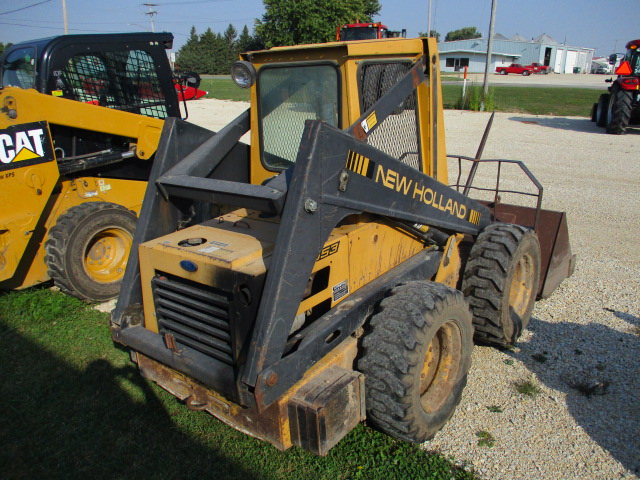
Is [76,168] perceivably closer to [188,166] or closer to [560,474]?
[188,166]

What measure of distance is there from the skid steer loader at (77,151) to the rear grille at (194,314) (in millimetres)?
2304

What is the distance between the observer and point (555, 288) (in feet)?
16.6

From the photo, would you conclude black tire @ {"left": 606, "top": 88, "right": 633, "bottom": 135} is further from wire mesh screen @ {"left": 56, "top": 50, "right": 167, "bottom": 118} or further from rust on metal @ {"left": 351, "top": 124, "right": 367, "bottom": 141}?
rust on metal @ {"left": 351, "top": 124, "right": 367, "bottom": 141}

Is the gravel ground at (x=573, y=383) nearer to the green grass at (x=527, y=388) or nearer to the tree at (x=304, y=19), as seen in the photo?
the green grass at (x=527, y=388)

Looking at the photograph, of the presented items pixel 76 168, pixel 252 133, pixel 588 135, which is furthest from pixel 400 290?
pixel 588 135

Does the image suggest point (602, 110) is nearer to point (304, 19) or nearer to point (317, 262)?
point (317, 262)

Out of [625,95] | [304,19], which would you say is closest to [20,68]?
[625,95]

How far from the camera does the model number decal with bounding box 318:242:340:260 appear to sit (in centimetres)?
275

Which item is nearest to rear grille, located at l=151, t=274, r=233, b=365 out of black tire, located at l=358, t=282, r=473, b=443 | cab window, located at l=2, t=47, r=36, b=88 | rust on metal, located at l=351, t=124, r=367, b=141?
black tire, located at l=358, t=282, r=473, b=443

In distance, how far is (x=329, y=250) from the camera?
2.82 metres

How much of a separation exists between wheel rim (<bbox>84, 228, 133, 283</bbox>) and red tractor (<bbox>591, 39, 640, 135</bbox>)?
557 inches

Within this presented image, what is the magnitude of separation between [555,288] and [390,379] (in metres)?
3.07

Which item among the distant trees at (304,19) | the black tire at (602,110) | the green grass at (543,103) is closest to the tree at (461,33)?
the distant trees at (304,19)

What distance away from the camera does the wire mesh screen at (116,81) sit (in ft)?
18.2
